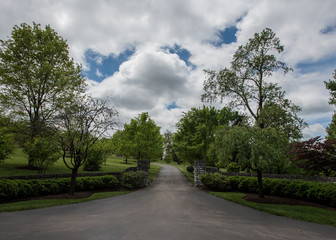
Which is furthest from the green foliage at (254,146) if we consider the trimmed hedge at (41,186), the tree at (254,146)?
the trimmed hedge at (41,186)

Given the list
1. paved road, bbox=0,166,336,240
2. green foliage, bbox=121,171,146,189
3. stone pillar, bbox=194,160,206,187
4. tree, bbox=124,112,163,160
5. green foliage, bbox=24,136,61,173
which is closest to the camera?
Result: paved road, bbox=0,166,336,240

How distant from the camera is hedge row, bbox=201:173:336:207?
9.32m

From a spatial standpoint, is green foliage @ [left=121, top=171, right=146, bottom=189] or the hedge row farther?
green foliage @ [left=121, top=171, right=146, bottom=189]

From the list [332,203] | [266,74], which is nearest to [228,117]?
[266,74]

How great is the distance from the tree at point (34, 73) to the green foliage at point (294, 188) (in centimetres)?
1697

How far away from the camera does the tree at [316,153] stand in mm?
11995

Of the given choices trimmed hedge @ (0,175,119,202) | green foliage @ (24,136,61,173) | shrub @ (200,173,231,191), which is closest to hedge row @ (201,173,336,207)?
shrub @ (200,173,231,191)

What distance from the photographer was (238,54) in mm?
19438

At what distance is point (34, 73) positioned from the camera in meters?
16.8

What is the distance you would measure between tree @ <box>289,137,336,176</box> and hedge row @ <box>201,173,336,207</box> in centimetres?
242

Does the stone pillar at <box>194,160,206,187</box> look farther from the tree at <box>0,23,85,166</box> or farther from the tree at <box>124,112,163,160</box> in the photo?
the tree at <box>0,23,85,166</box>

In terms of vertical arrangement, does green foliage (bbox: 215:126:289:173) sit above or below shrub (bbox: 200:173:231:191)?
above

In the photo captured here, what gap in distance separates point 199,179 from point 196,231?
1147 cm

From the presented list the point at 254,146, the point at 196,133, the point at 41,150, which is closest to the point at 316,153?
the point at 254,146
